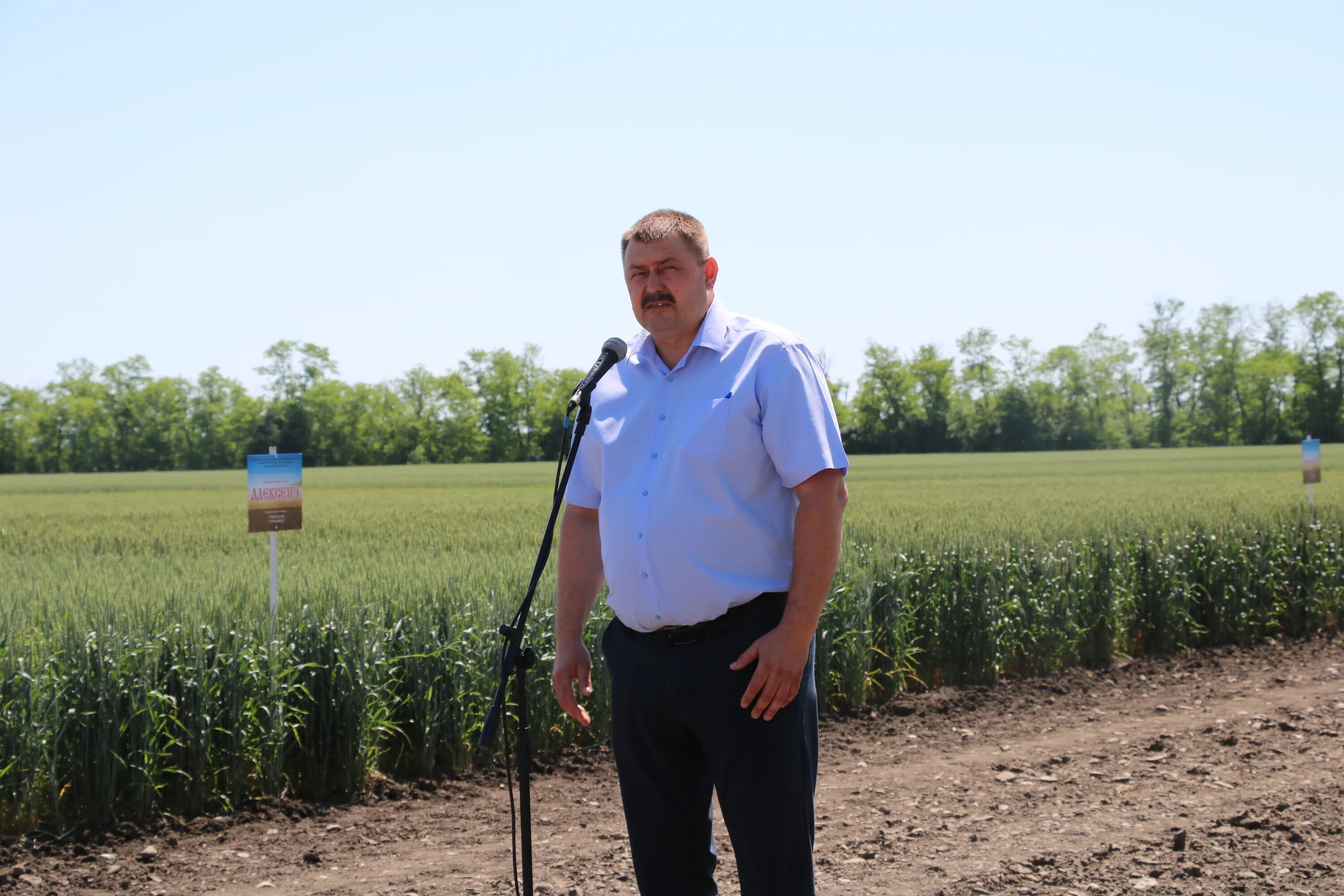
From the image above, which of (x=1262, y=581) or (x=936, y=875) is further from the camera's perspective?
(x=1262, y=581)

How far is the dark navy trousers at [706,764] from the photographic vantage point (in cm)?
234

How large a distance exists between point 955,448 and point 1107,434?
12.6 meters

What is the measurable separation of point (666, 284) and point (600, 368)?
0.26 m

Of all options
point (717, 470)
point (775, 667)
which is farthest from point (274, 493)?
point (775, 667)

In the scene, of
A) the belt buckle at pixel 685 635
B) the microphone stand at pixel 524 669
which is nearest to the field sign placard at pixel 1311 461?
the belt buckle at pixel 685 635

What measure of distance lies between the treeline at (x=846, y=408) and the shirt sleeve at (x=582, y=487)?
69.2 meters

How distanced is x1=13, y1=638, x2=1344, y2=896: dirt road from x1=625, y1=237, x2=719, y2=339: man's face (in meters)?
2.28

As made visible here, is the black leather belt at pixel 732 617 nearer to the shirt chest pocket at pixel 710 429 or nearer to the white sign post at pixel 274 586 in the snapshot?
the shirt chest pocket at pixel 710 429

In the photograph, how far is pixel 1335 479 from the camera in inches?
805

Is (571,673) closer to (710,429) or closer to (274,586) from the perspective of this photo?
(710,429)

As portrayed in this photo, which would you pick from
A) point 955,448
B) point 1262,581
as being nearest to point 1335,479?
point 1262,581

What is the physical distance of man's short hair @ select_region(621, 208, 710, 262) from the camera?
7.90 ft

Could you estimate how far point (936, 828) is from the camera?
4262 mm

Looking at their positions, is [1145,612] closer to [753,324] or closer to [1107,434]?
[753,324]
